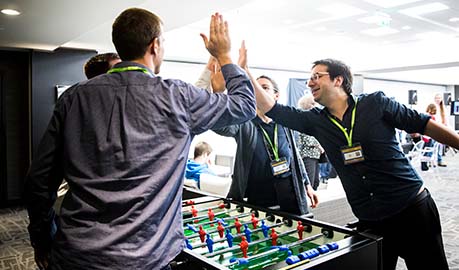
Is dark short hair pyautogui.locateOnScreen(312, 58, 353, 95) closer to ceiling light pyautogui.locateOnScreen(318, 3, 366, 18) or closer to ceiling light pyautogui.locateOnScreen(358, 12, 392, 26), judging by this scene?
ceiling light pyautogui.locateOnScreen(318, 3, 366, 18)

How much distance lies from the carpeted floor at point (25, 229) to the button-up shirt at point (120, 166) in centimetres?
288

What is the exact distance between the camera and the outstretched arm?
181 centimetres


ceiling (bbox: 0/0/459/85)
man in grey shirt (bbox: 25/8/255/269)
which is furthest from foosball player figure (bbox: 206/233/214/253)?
ceiling (bbox: 0/0/459/85)

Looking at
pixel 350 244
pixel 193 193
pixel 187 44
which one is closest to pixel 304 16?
pixel 187 44

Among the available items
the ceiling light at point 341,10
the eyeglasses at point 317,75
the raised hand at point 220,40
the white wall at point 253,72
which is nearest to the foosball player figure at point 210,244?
the raised hand at point 220,40

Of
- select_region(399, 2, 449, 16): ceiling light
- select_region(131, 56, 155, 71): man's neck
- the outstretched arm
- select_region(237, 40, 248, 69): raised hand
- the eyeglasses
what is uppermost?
select_region(399, 2, 449, 16): ceiling light

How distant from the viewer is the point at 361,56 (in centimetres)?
959

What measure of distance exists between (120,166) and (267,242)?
932 mm

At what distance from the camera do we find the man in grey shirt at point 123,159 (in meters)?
1.07

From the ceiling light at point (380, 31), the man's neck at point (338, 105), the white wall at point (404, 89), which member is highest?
the ceiling light at point (380, 31)

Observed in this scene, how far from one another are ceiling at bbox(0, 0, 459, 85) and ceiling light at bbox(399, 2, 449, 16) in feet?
0.05

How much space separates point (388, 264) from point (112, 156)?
1.65m

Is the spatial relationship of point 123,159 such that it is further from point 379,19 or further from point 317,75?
point 379,19

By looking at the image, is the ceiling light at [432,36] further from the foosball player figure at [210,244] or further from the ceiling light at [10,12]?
the foosball player figure at [210,244]
